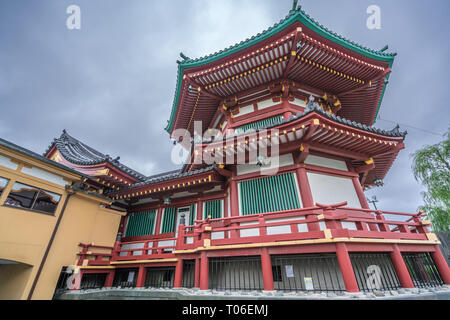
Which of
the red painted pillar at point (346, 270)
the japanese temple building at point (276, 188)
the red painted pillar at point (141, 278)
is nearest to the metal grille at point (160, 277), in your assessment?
the japanese temple building at point (276, 188)

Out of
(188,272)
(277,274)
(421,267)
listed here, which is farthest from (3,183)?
(421,267)

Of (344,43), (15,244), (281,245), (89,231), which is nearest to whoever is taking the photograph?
(281,245)

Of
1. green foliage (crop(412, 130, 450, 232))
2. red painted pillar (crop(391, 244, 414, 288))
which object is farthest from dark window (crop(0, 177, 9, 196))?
green foliage (crop(412, 130, 450, 232))

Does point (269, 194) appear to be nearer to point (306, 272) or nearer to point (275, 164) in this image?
point (275, 164)

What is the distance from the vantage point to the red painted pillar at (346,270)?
482 centimetres

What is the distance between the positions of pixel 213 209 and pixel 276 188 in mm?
3248

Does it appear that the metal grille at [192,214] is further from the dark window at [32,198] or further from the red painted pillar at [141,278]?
the dark window at [32,198]

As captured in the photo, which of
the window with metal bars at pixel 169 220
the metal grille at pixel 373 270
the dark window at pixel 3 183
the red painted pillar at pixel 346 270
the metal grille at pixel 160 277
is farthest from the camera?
the window with metal bars at pixel 169 220

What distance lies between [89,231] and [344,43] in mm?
14128

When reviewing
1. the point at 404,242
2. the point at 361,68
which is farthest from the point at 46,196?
the point at 361,68

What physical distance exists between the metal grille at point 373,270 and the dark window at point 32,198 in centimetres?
1136

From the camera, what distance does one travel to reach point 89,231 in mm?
9008
